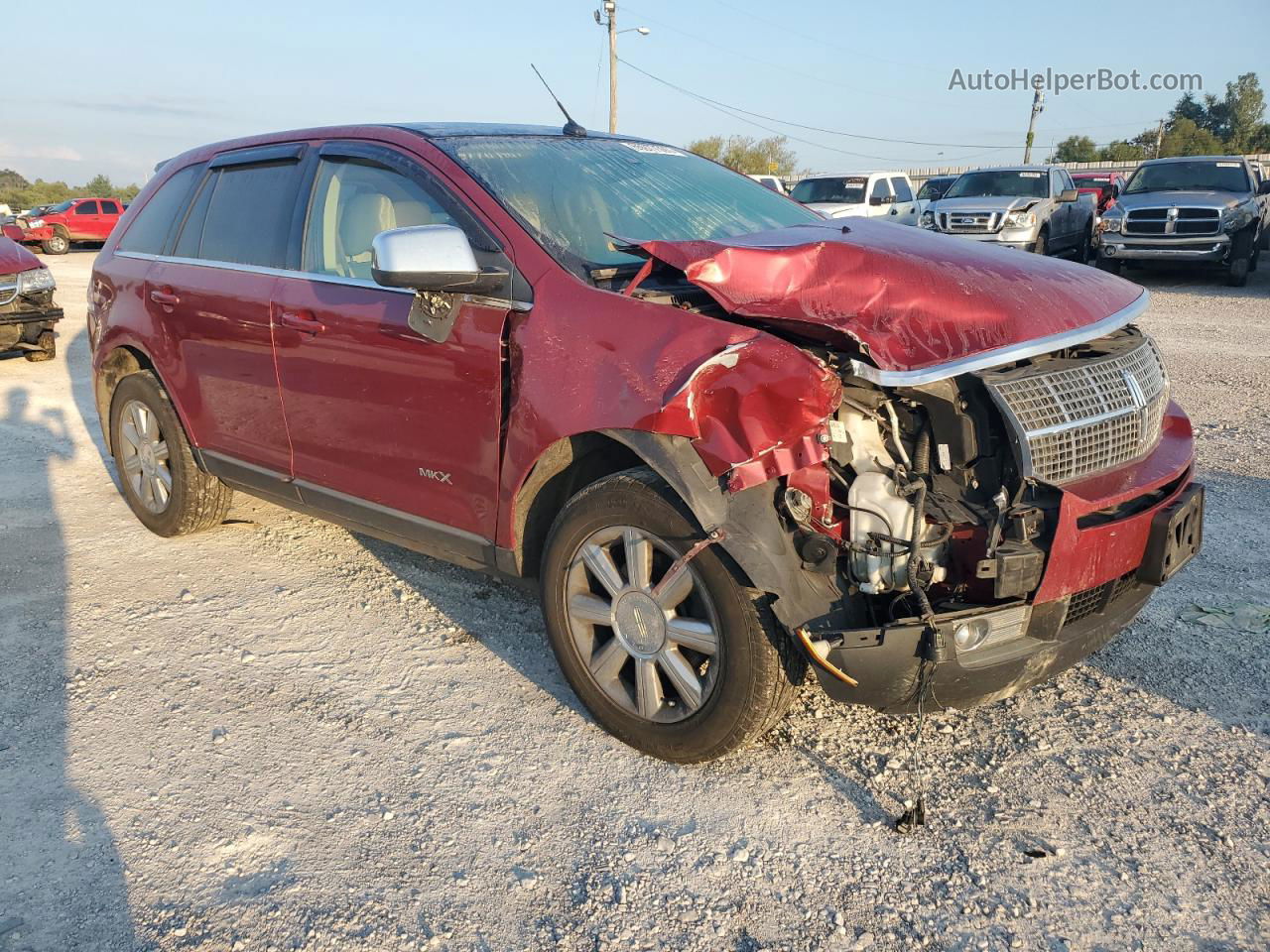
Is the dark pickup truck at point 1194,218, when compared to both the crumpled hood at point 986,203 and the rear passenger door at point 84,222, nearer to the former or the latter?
the crumpled hood at point 986,203

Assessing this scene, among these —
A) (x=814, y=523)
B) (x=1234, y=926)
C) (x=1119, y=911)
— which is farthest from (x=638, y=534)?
(x=1234, y=926)

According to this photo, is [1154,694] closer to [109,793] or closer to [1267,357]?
[109,793]

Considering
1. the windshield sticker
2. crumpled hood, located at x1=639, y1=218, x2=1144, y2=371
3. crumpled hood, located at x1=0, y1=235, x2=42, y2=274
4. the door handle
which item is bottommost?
crumpled hood, located at x1=0, y1=235, x2=42, y2=274

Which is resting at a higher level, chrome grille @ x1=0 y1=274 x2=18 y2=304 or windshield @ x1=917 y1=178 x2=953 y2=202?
windshield @ x1=917 y1=178 x2=953 y2=202

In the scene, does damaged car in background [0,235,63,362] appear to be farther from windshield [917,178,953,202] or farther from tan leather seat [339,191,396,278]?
windshield [917,178,953,202]

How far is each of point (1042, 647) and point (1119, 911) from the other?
658mm

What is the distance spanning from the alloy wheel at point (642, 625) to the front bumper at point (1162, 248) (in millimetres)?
14181

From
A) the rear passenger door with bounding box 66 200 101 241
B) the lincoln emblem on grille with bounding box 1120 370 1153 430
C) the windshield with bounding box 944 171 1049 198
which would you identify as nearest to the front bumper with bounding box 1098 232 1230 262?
the windshield with bounding box 944 171 1049 198

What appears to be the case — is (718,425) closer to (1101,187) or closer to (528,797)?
(528,797)

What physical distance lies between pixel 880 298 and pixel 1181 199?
556 inches

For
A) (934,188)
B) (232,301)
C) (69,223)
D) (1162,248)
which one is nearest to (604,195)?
(232,301)

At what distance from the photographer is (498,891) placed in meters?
2.53

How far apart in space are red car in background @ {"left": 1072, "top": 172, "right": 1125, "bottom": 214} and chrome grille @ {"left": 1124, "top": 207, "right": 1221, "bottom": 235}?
0.92m

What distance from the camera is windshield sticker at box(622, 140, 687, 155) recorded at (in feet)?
13.8
